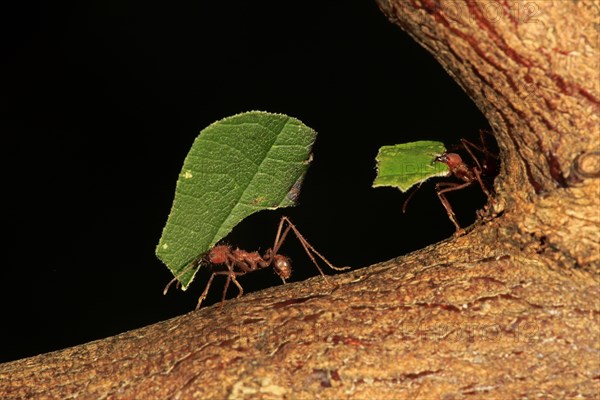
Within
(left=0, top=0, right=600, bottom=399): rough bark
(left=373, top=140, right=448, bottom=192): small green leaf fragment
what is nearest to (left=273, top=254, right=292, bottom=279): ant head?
(left=373, top=140, right=448, bottom=192): small green leaf fragment

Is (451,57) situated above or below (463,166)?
above

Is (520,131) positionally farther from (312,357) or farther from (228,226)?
(228,226)

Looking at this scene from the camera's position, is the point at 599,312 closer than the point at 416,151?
Yes

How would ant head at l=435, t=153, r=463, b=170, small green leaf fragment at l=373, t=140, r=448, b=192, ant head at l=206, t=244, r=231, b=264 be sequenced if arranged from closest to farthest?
1. small green leaf fragment at l=373, t=140, r=448, b=192
2. ant head at l=435, t=153, r=463, b=170
3. ant head at l=206, t=244, r=231, b=264

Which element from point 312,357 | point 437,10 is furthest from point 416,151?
point 312,357

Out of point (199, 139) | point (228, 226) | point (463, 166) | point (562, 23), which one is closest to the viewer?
point (562, 23)

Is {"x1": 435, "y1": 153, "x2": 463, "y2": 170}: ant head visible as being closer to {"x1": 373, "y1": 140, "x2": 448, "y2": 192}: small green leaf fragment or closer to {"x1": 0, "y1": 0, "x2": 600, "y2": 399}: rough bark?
{"x1": 373, "y1": 140, "x2": 448, "y2": 192}: small green leaf fragment

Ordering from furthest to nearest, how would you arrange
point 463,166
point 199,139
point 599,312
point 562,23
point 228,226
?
1. point 463,166
2. point 228,226
3. point 199,139
4. point 599,312
5. point 562,23
